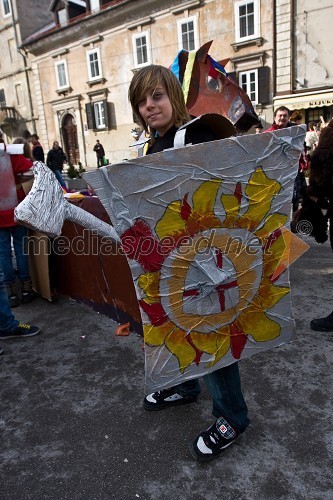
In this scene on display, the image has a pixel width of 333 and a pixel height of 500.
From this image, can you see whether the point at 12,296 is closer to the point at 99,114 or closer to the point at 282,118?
the point at 282,118

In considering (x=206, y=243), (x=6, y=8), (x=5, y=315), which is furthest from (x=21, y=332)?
(x=6, y=8)

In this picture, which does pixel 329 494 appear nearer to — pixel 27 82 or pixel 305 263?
pixel 305 263

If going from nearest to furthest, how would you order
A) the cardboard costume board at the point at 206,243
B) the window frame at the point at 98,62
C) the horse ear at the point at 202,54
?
the cardboard costume board at the point at 206,243 → the horse ear at the point at 202,54 → the window frame at the point at 98,62

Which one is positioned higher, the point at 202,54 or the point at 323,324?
the point at 202,54

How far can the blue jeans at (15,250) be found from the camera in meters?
3.24

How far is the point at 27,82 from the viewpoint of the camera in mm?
23781

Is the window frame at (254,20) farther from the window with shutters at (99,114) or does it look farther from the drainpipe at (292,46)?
the window with shutters at (99,114)

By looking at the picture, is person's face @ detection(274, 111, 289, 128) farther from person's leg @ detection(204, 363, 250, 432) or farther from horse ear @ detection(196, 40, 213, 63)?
person's leg @ detection(204, 363, 250, 432)

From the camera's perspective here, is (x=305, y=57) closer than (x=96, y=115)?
Yes

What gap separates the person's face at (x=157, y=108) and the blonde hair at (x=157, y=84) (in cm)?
1

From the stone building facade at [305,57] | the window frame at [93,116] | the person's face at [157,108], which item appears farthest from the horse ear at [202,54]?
the window frame at [93,116]

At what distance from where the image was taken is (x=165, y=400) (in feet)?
6.35

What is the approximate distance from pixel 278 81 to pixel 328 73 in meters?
1.80

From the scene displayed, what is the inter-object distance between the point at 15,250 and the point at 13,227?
240 mm
